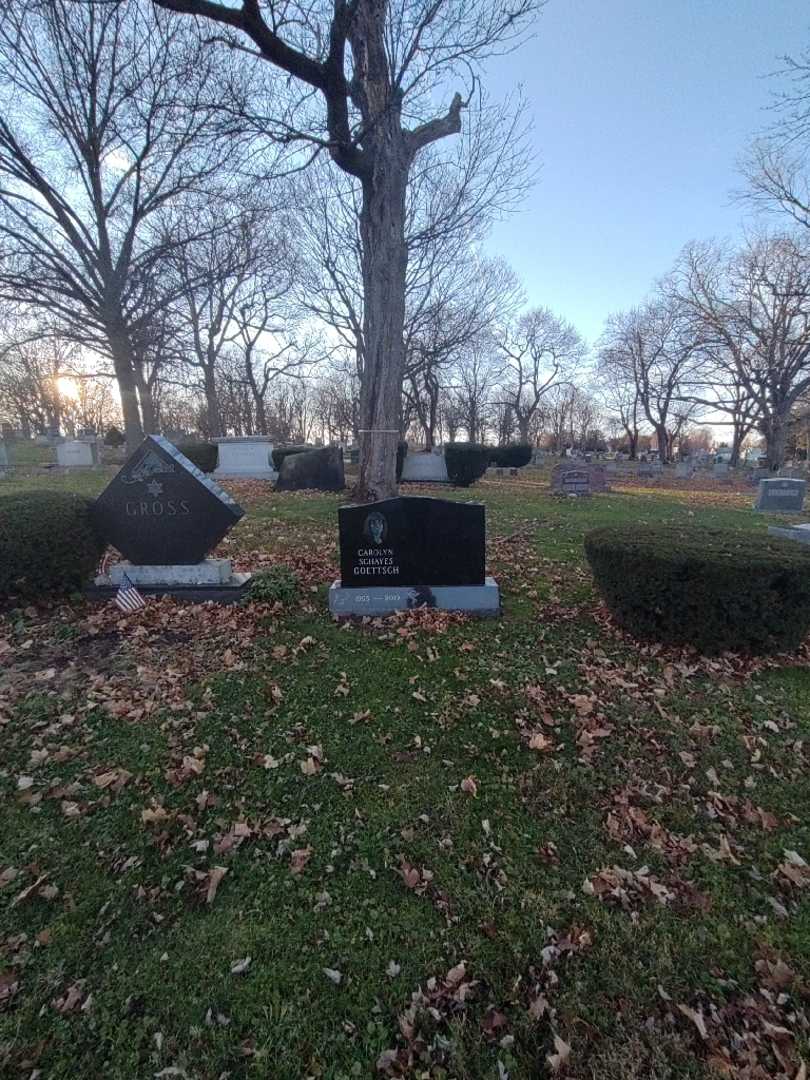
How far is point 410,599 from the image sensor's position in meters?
5.22

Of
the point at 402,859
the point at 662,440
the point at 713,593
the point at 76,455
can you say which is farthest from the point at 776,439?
the point at 76,455

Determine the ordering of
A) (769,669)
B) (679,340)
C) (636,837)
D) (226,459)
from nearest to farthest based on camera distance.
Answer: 1. (636,837)
2. (769,669)
3. (226,459)
4. (679,340)

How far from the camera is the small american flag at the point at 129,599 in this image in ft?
17.4

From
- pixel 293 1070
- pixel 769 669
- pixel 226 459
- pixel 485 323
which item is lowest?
pixel 293 1070

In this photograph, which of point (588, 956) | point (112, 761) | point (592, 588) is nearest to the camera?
point (588, 956)

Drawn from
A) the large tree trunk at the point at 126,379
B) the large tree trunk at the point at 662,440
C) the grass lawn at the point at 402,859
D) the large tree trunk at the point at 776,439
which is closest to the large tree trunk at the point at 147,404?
the large tree trunk at the point at 126,379

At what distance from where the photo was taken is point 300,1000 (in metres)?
1.88

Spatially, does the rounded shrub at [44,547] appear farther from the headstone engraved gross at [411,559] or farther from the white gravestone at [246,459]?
the white gravestone at [246,459]

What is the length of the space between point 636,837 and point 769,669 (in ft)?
8.03

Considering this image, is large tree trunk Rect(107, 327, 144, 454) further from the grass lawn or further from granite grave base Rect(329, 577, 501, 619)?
the grass lawn

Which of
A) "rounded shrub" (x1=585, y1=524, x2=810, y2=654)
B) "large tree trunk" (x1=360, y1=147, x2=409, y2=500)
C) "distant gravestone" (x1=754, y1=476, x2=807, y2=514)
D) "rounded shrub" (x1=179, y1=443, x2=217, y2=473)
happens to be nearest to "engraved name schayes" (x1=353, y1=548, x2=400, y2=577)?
"rounded shrub" (x1=585, y1=524, x2=810, y2=654)

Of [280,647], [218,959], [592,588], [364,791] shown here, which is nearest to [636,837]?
[364,791]

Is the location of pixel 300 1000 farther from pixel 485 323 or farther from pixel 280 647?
pixel 485 323

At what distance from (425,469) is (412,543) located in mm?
14274
